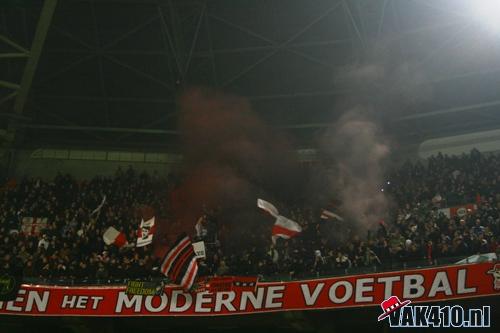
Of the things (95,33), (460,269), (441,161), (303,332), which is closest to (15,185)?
(95,33)

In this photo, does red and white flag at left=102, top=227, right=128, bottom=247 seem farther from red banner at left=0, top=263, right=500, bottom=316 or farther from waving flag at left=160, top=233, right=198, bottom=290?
waving flag at left=160, top=233, right=198, bottom=290

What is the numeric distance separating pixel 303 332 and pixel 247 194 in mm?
7207

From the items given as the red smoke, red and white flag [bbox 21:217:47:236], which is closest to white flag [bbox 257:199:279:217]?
the red smoke

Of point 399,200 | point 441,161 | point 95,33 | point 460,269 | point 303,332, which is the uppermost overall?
point 95,33

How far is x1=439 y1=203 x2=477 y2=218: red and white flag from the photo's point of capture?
17031 millimetres

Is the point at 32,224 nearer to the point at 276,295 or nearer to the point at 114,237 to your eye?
the point at 114,237

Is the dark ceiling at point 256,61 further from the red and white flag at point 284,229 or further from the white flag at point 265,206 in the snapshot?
the red and white flag at point 284,229

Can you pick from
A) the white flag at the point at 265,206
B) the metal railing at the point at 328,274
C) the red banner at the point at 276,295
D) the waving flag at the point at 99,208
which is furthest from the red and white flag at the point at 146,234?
the waving flag at the point at 99,208

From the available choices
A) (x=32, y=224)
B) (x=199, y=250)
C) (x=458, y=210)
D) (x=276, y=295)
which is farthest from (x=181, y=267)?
(x=32, y=224)

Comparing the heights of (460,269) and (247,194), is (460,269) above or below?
below

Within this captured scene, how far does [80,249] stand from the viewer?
1711cm

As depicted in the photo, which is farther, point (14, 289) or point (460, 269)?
point (14, 289)

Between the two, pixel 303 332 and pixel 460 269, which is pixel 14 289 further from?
pixel 460 269

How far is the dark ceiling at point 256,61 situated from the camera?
62.9 feet
